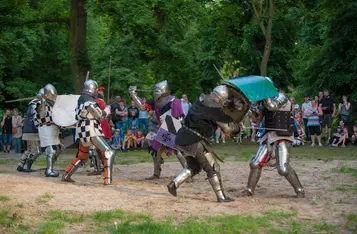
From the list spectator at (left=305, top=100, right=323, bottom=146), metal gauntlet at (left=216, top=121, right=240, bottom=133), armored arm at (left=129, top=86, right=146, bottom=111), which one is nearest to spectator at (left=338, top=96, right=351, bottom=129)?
spectator at (left=305, top=100, right=323, bottom=146)

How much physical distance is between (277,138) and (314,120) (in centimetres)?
1140

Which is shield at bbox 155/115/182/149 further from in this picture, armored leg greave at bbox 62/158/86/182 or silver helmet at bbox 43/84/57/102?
silver helmet at bbox 43/84/57/102

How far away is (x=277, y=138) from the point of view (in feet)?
35.7

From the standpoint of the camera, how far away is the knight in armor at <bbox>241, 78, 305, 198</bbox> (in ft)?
35.3

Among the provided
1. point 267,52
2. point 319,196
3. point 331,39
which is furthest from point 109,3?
point 319,196

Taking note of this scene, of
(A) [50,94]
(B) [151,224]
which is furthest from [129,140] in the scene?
(B) [151,224]

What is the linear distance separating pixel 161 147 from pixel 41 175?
2.58m

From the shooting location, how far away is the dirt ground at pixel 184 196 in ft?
30.5

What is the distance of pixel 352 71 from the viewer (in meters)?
25.6

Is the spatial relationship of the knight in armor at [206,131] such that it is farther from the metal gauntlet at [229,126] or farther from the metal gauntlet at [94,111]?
the metal gauntlet at [94,111]

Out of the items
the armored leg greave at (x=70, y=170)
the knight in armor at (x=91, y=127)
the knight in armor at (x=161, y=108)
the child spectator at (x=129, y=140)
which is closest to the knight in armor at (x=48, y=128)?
the armored leg greave at (x=70, y=170)

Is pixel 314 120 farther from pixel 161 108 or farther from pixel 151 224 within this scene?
pixel 151 224

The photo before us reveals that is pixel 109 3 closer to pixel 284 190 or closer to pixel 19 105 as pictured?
pixel 284 190

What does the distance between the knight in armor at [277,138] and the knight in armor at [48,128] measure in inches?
177
